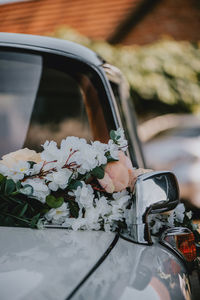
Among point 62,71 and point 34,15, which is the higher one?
point 34,15

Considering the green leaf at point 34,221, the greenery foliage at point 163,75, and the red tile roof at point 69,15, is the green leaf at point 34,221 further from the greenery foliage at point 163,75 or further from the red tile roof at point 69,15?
the red tile roof at point 69,15

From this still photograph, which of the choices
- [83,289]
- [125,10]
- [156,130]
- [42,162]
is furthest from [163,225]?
[125,10]

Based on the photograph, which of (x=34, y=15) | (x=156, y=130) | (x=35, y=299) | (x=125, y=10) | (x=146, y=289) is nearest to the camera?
(x=35, y=299)

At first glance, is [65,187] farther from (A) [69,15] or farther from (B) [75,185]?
(A) [69,15]

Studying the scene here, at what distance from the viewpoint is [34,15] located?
14.3 m

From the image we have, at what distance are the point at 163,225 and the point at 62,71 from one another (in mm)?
1075

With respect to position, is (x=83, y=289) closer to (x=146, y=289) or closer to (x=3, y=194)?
(x=146, y=289)

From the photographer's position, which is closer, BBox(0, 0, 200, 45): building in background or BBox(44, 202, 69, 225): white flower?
BBox(44, 202, 69, 225): white flower

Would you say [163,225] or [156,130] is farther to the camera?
[156,130]

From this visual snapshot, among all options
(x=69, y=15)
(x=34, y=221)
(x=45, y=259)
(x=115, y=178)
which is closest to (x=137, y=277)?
(x=45, y=259)

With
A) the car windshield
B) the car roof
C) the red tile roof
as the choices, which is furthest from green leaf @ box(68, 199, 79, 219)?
the red tile roof

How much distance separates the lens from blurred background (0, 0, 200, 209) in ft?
28.2

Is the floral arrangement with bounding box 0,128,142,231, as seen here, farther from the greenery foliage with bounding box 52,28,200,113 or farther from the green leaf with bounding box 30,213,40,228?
the greenery foliage with bounding box 52,28,200,113

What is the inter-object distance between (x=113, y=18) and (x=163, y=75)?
121 inches
